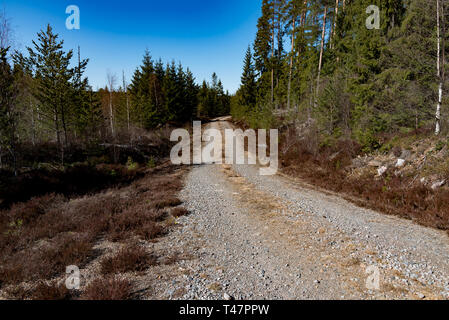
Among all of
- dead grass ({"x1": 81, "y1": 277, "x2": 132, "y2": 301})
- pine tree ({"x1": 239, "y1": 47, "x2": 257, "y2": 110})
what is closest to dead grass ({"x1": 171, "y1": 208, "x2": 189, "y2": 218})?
dead grass ({"x1": 81, "y1": 277, "x2": 132, "y2": 301})

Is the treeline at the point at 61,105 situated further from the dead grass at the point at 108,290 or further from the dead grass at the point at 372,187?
the dead grass at the point at 372,187

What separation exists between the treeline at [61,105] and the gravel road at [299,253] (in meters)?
12.1

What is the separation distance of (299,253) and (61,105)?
17.1 meters

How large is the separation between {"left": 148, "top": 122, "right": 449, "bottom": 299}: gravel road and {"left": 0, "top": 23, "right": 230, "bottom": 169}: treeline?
12110 mm

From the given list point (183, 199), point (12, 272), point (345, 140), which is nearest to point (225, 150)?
point (345, 140)

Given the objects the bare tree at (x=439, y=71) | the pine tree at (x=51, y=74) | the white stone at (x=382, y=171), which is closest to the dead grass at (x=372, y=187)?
the white stone at (x=382, y=171)

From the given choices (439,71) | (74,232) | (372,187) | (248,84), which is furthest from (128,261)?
(248,84)

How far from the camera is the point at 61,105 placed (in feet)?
47.9

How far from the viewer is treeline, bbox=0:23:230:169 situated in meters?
12.0

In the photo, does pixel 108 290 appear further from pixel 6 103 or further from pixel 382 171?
pixel 6 103

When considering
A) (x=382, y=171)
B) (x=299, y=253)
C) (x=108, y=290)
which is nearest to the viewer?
(x=108, y=290)

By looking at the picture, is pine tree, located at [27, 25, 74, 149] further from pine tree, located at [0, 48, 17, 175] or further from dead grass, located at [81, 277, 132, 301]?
dead grass, located at [81, 277, 132, 301]

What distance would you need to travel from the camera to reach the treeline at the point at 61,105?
1198 cm
